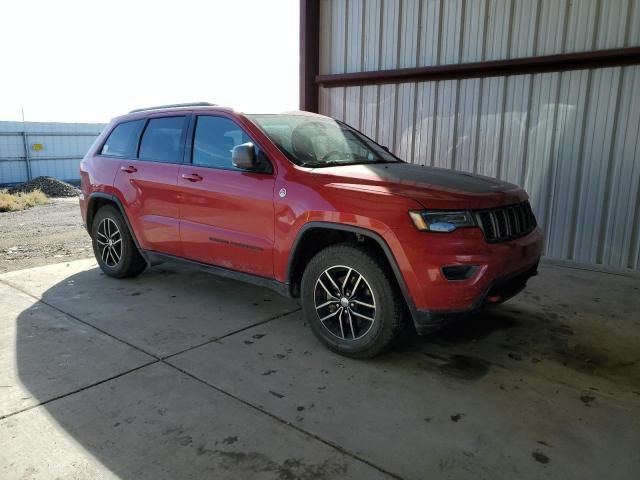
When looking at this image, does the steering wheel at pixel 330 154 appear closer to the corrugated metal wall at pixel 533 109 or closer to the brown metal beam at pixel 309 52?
the corrugated metal wall at pixel 533 109

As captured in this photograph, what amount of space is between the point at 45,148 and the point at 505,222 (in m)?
22.2

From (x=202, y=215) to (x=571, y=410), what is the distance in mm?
3093

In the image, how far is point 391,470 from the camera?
241cm

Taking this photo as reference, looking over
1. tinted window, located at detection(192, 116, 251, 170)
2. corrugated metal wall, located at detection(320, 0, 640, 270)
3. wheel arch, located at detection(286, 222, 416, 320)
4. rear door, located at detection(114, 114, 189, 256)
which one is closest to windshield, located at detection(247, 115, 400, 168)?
tinted window, located at detection(192, 116, 251, 170)

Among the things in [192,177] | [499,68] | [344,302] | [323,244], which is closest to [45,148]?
[192,177]

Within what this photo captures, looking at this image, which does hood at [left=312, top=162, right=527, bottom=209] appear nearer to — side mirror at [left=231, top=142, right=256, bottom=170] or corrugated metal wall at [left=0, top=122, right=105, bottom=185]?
side mirror at [left=231, top=142, right=256, bottom=170]

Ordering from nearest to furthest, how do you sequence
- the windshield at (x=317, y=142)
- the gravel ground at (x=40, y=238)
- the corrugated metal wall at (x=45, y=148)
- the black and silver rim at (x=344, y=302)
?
the black and silver rim at (x=344, y=302) → the windshield at (x=317, y=142) → the gravel ground at (x=40, y=238) → the corrugated metal wall at (x=45, y=148)

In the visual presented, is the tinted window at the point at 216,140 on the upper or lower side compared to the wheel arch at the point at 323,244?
upper

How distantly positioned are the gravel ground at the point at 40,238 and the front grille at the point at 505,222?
5.61m

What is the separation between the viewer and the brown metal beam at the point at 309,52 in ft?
27.1

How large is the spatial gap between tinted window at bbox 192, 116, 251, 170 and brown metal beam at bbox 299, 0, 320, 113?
14.1 feet

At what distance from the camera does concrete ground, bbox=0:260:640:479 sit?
2.47 meters

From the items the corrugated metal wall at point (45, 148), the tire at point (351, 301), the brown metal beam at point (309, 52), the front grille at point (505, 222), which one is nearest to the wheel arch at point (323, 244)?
the tire at point (351, 301)

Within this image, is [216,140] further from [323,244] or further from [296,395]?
[296,395]
